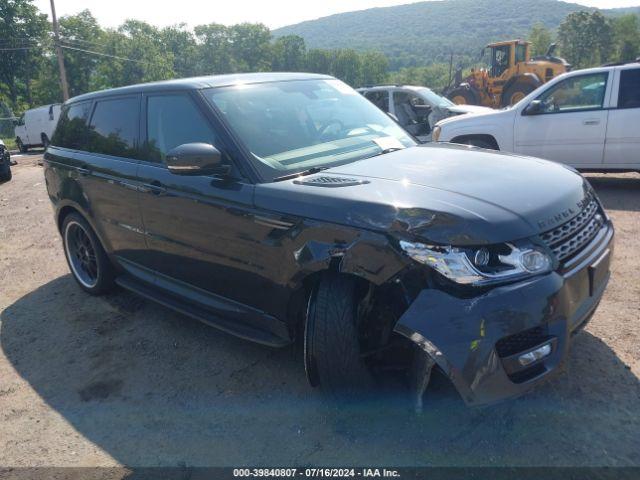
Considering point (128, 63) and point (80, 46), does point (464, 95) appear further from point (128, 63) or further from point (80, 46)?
point (128, 63)

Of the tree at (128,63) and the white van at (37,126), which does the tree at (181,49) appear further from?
the white van at (37,126)

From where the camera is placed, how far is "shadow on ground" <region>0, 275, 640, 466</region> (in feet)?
8.16

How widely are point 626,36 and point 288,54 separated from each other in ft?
190

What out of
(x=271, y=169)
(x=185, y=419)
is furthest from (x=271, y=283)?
(x=185, y=419)

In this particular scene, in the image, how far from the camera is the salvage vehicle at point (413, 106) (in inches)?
480

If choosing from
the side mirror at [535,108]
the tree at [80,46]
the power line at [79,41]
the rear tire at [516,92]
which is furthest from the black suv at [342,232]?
the power line at [79,41]

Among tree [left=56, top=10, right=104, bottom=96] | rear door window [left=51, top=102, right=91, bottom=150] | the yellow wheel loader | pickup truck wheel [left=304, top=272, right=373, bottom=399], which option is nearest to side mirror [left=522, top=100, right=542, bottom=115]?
rear door window [left=51, top=102, right=91, bottom=150]

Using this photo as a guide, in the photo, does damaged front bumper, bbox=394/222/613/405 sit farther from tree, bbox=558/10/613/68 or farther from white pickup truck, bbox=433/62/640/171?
tree, bbox=558/10/613/68

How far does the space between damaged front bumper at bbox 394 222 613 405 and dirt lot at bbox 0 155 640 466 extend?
1.61 feet

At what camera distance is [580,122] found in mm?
7371

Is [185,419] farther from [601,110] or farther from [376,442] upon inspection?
[601,110]

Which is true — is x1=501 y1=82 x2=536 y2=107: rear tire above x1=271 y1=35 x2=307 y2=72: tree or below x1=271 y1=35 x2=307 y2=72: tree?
below

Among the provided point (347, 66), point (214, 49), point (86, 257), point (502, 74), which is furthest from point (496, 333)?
point (347, 66)

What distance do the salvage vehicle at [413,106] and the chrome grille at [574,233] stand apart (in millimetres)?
9658
